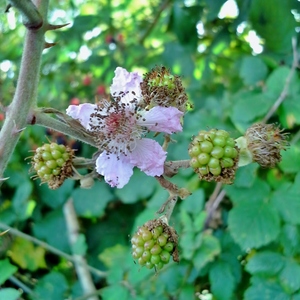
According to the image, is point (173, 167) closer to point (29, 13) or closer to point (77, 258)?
point (29, 13)

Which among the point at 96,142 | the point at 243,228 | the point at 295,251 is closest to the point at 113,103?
the point at 96,142

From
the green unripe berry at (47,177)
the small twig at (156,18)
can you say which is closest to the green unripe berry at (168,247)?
the green unripe berry at (47,177)

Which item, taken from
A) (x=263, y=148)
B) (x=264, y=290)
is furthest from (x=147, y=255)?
(x=264, y=290)

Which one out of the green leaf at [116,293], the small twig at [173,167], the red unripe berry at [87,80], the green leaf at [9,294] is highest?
the small twig at [173,167]

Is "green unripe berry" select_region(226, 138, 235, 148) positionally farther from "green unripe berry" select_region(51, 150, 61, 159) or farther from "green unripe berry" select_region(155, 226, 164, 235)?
"green unripe berry" select_region(51, 150, 61, 159)

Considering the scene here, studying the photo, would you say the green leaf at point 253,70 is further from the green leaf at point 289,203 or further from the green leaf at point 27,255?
the green leaf at point 27,255

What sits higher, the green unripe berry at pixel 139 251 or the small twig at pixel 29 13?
the small twig at pixel 29 13
